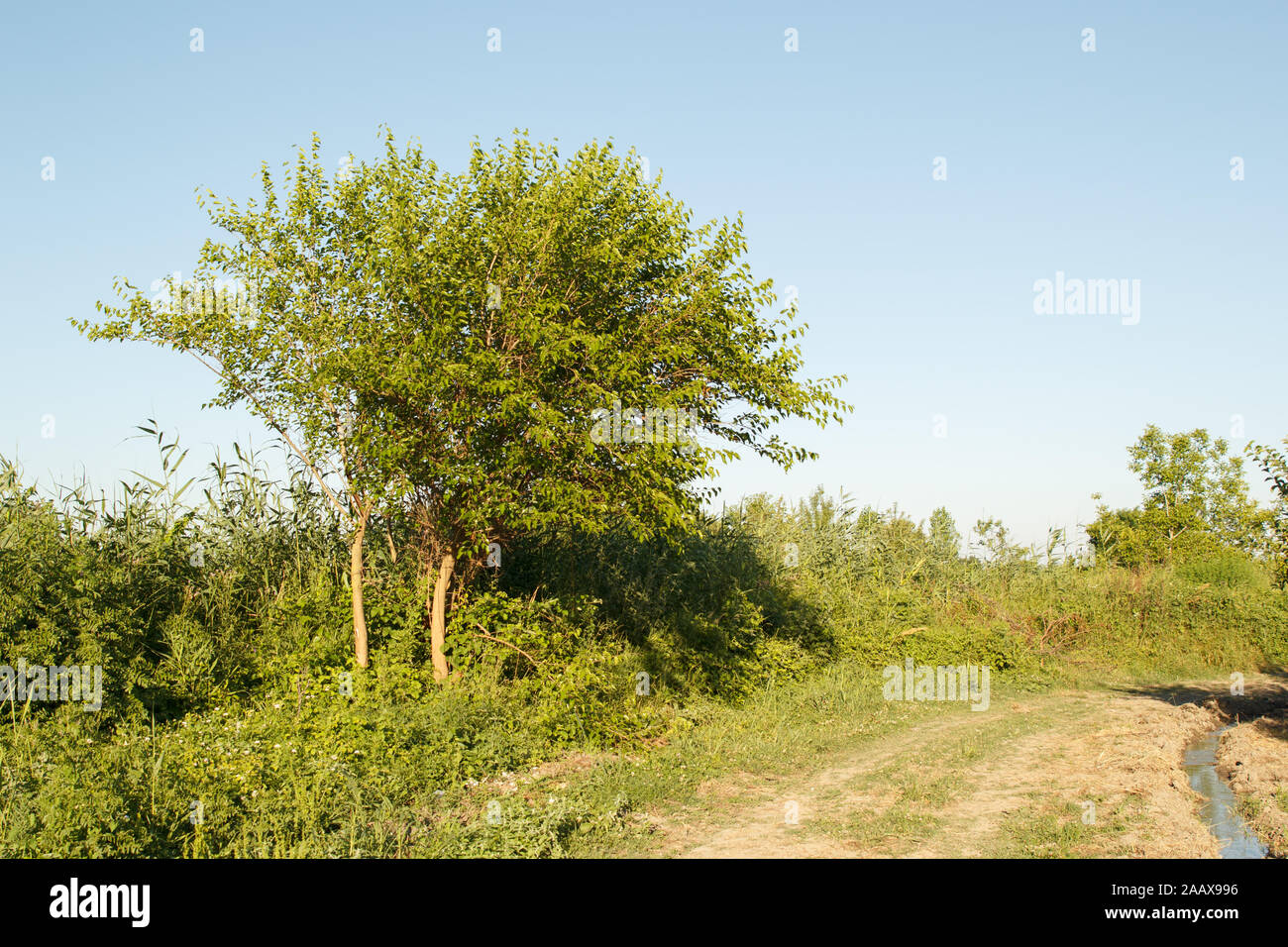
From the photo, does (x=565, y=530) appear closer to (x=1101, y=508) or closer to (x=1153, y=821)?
(x=1153, y=821)

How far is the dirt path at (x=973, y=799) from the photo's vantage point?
7.36 meters

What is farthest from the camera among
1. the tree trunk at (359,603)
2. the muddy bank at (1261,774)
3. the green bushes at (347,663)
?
the tree trunk at (359,603)

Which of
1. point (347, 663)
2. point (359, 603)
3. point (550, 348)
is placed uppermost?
point (550, 348)

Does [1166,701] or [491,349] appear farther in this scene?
[1166,701]

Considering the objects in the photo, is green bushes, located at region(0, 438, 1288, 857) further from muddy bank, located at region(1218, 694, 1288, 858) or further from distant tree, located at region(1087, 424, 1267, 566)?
distant tree, located at region(1087, 424, 1267, 566)

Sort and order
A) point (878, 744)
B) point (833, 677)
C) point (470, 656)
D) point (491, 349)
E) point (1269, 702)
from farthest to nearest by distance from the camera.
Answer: point (1269, 702), point (833, 677), point (878, 744), point (470, 656), point (491, 349)

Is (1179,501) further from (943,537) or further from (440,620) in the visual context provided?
(440,620)

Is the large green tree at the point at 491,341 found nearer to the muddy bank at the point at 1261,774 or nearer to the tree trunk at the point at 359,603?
the tree trunk at the point at 359,603

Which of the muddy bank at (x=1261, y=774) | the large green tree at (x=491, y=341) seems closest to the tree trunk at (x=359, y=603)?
the large green tree at (x=491, y=341)

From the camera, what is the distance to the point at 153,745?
8336 mm

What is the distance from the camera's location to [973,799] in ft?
29.9

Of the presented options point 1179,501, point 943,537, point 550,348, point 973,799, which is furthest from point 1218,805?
point 1179,501
